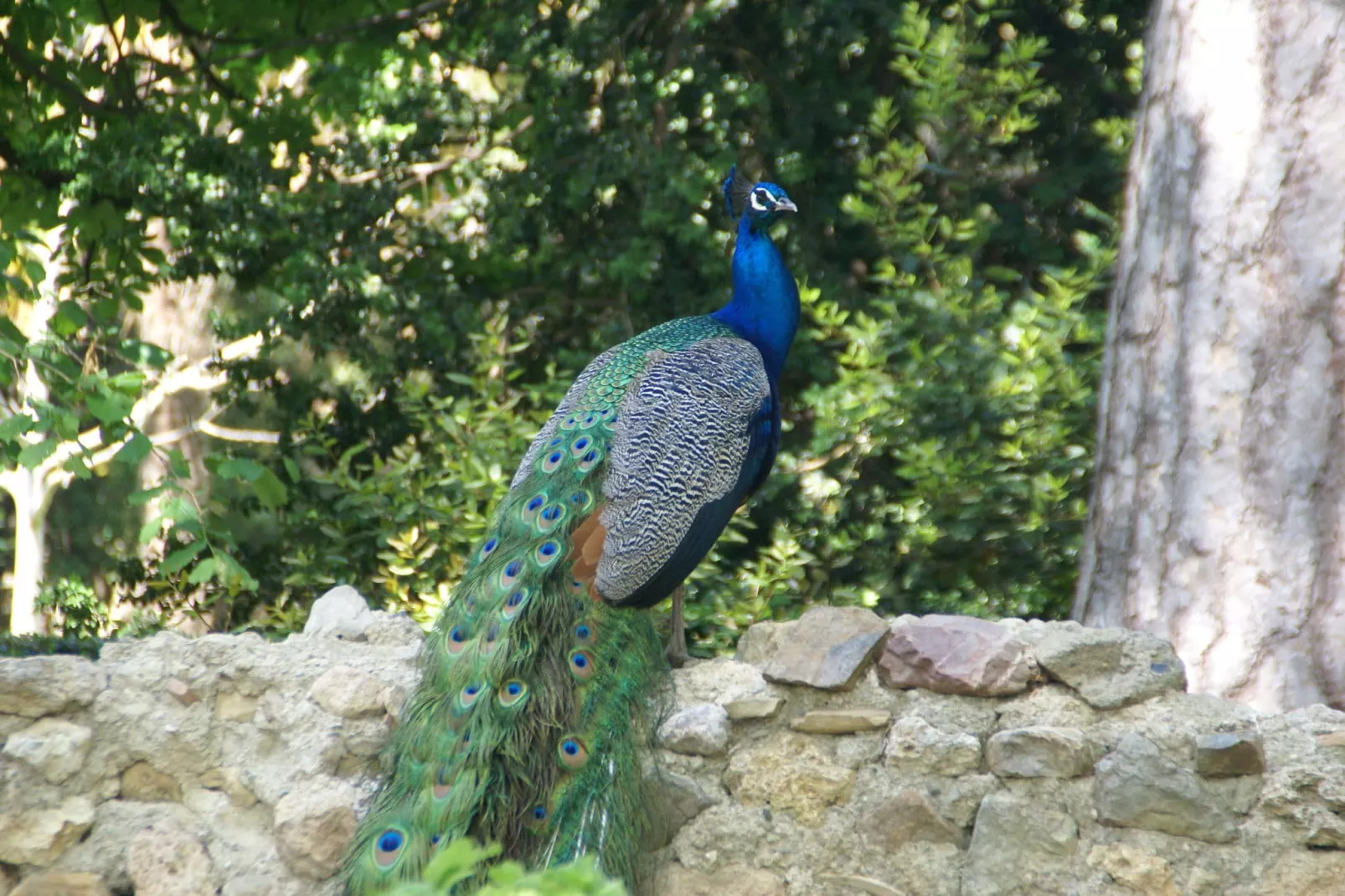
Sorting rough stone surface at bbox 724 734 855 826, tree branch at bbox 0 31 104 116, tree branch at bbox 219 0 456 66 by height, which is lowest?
rough stone surface at bbox 724 734 855 826

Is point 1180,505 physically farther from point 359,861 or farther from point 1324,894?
point 359,861

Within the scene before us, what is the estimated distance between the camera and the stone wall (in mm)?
2490

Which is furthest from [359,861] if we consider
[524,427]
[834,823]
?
[524,427]

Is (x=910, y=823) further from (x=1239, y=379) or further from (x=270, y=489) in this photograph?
(x=270, y=489)

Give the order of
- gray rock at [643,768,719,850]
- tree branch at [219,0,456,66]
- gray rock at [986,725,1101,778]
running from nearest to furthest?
1. gray rock at [986,725,1101,778]
2. gray rock at [643,768,719,850]
3. tree branch at [219,0,456,66]

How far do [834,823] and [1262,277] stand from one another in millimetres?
1509

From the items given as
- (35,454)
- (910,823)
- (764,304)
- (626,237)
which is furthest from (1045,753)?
(626,237)

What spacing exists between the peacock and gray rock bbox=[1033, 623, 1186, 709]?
76 cm

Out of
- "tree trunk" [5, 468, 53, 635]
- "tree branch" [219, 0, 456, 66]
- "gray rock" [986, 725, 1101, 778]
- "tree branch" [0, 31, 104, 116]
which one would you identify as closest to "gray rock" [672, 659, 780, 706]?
"gray rock" [986, 725, 1101, 778]

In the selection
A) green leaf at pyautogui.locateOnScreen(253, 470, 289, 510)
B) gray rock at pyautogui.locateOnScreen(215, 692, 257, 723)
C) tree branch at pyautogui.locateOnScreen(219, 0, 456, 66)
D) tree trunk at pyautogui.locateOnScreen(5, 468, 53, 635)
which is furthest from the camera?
tree trunk at pyautogui.locateOnScreen(5, 468, 53, 635)

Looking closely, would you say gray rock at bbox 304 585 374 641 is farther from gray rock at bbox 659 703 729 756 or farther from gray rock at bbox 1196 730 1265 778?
gray rock at bbox 1196 730 1265 778

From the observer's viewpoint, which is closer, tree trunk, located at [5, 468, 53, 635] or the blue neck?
the blue neck

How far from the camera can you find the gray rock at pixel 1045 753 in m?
→ 2.54

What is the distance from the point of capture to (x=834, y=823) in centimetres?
267
